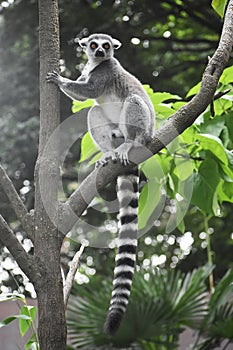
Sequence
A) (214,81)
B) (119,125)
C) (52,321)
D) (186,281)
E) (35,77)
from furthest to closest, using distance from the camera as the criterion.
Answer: (35,77)
(186,281)
(119,125)
(214,81)
(52,321)

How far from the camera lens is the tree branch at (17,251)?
4.51 ft

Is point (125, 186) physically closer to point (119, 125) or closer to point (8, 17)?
point (119, 125)

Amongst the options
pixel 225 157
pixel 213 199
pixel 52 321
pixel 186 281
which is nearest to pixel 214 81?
pixel 225 157

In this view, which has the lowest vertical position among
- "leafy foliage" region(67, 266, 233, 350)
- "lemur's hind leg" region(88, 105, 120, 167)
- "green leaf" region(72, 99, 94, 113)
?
"leafy foliage" region(67, 266, 233, 350)

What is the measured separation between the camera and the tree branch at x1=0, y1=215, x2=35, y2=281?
1374mm

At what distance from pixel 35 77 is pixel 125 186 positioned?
3.09 m

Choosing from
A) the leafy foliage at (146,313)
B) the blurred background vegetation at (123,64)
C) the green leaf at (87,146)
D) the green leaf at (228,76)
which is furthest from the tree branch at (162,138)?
the blurred background vegetation at (123,64)

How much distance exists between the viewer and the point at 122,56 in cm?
522

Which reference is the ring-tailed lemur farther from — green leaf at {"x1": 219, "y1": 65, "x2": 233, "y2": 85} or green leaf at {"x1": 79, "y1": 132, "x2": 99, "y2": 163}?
green leaf at {"x1": 219, "y1": 65, "x2": 233, "y2": 85}

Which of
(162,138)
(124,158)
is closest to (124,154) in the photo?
(124,158)

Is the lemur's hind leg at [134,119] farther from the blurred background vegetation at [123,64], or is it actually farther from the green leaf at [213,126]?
the blurred background vegetation at [123,64]

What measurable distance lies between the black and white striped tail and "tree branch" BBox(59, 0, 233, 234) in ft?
0.88

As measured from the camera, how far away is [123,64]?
5.20 m

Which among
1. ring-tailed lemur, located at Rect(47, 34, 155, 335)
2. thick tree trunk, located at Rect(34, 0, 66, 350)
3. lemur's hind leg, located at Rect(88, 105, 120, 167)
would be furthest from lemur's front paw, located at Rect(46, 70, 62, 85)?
lemur's hind leg, located at Rect(88, 105, 120, 167)
